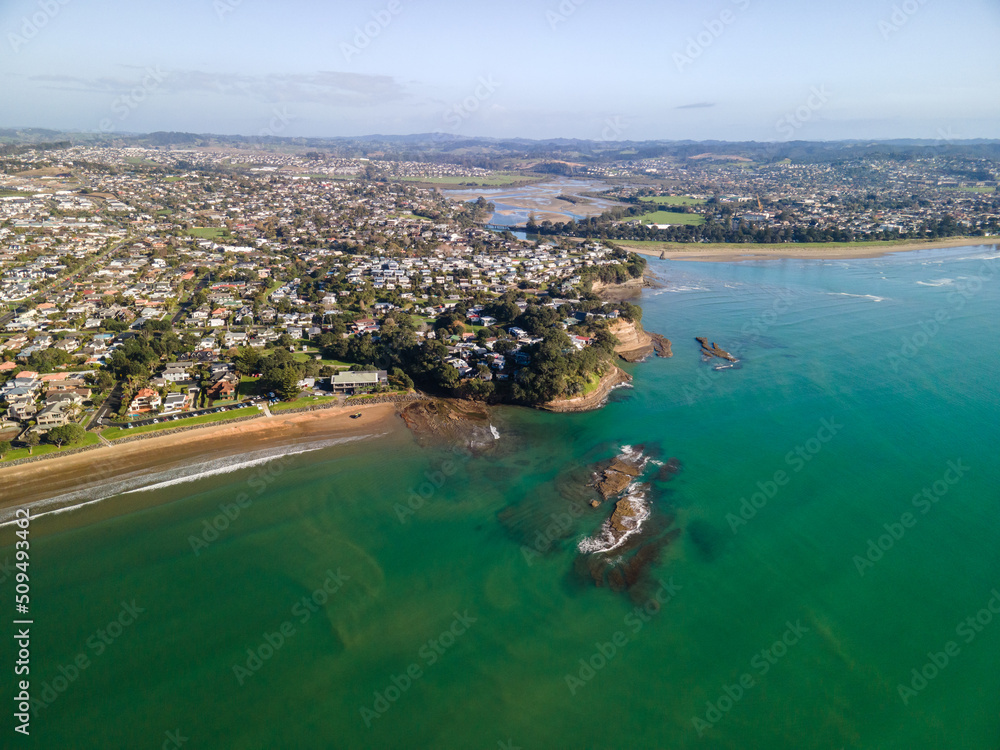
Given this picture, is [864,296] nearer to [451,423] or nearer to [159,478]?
[451,423]

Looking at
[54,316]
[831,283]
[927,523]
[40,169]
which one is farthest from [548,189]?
[927,523]

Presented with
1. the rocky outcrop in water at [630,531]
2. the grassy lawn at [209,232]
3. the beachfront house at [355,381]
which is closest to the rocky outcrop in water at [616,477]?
the rocky outcrop in water at [630,531]

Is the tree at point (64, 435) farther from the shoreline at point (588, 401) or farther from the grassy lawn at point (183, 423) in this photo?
the shoreline at point (588, 401)

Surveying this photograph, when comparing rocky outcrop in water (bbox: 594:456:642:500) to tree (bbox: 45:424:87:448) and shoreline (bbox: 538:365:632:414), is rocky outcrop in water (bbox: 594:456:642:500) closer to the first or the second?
shoreline (bbox: 538:365:632:414)

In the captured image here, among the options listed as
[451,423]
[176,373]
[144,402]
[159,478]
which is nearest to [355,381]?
[451,423]

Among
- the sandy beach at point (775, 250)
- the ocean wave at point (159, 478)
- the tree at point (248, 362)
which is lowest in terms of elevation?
the ocean wave at point (159, 478)

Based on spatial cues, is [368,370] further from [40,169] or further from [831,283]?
[40,169]
